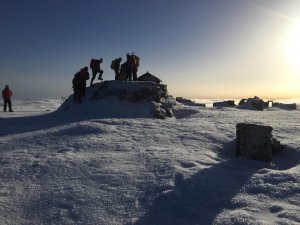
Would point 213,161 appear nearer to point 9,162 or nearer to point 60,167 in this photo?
point 60,167

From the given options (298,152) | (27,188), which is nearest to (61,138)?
(27,188)

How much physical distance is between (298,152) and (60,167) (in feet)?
26.7

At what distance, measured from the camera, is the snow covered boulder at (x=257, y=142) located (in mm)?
10734

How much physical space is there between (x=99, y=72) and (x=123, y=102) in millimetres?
3269

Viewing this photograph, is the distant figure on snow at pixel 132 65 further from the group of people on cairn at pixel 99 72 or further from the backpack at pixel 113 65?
the backpack at pixel 113 65

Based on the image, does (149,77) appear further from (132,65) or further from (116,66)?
(132,65)

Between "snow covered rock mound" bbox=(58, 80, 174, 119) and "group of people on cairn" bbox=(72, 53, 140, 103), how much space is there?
61 cm

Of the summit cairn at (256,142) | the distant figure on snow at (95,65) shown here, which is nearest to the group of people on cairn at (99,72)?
the distant figure on snow at (95,65)

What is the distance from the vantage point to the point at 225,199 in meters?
7.56

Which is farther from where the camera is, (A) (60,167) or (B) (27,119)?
(B) (27,119)

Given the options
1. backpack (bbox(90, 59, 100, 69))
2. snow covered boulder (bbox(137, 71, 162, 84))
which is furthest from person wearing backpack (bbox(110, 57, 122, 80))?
backpack (bbox(90, 59, 100, 69))

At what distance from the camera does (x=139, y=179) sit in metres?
8.38

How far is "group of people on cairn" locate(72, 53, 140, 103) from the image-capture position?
20.0m

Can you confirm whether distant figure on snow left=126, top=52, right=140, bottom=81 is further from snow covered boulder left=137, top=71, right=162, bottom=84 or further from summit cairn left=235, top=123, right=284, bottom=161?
summit cairn left=235, top=123, right=284, bottom=161
